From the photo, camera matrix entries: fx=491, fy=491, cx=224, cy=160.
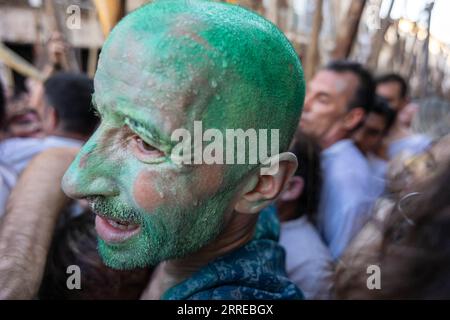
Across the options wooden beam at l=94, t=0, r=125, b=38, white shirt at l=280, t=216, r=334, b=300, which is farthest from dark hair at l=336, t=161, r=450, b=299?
wooden beam at l=94, t=0, r=125, b=38

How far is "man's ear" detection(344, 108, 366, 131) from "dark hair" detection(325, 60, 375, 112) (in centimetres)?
3

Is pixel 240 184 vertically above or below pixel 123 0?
below

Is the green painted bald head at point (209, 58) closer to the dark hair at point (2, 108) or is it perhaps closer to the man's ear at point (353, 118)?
the dark hair at point (2, 108)

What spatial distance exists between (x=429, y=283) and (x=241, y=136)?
1.66 feet

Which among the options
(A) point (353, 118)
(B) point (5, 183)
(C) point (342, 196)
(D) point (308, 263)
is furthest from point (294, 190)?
(B) point (5, 183)

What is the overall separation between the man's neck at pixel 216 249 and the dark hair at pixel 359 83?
2122mm

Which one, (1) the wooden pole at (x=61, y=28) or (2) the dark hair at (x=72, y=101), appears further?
(1) the wooden pole at (x=61, y=28)

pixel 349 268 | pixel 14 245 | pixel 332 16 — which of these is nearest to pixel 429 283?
pixel 349 268

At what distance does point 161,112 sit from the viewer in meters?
1.08

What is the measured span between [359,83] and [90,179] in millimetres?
2611

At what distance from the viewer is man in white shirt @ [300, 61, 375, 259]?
2562 millimetres

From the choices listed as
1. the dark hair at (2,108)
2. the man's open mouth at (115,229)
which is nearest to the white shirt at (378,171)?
the man's open mouth at (115,229)

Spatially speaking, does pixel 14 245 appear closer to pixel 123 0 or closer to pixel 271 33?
pixel 271 33

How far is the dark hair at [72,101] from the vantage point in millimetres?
3010
